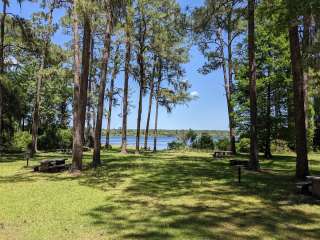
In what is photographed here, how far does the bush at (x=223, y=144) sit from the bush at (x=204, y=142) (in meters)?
1.08

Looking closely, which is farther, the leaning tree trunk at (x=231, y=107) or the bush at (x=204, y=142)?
the bush at (x=204, y=142)

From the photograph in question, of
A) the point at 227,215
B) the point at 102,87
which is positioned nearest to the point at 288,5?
the point at 227,215

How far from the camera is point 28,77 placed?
35906 mm

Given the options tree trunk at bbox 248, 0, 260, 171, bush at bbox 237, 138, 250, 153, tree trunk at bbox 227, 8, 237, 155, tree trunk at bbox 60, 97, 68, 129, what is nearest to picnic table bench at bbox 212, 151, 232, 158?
tree trunk at bbox 227, 8, 237, 155

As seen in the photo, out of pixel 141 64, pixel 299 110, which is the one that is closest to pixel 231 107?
pixel 141 64

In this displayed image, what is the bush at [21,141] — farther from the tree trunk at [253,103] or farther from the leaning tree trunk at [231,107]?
the tree trunk at [253,103]

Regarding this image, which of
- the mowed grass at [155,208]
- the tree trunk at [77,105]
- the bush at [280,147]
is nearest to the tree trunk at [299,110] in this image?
the mowed grass at [155,208]

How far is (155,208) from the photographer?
8.51m

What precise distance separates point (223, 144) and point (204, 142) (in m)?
2.97

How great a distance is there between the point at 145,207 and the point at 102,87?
10403 millimetres

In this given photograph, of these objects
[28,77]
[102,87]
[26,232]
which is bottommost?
[26,232]

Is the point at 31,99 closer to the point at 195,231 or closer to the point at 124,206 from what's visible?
the point at 124,206

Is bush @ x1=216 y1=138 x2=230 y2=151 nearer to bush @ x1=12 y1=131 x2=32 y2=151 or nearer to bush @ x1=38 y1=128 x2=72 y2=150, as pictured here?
bush @ x1=38 y1=128 x2=72 y2=150

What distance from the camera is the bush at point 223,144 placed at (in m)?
32.5
